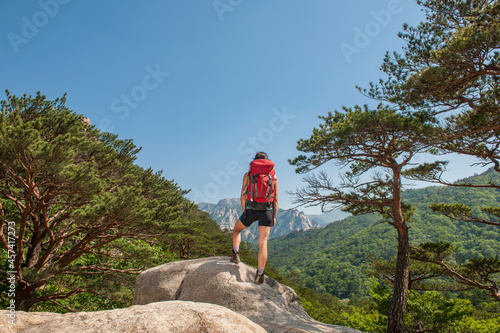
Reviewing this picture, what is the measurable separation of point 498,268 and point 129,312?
483 inches

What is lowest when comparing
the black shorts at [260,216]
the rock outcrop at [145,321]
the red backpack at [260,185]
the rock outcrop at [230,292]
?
the rock outcrop at [230,292]

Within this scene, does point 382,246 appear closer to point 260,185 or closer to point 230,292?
point 230,292

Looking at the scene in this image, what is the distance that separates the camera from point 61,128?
9312mm

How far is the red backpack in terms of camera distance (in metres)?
4.25

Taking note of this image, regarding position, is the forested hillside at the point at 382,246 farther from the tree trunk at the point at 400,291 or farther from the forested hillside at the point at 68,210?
the forested hillside at the point at 68,210

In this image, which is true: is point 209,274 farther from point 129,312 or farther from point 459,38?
point 459,38

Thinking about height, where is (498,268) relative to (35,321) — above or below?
below

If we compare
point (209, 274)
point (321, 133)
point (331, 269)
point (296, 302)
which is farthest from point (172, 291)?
point (331, 269)

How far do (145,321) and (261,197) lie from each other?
239cm

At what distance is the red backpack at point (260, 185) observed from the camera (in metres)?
4.25

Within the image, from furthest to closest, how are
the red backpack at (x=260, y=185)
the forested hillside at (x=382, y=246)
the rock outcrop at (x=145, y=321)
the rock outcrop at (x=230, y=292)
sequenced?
1. the forested hillside at (x=382, y=246)
2. the red backpack at (x=260, y=185)
3. the rock outcrop at (x=230, y=292)
4. the rock outcrop at (x=145, y=321)

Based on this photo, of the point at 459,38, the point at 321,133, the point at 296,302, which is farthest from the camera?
the point at 321,133

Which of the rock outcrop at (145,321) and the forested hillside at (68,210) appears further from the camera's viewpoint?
the forested hillside at (68,210)

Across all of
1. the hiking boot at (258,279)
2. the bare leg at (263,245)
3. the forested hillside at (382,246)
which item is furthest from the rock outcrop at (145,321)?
the forested hillside at (382,246)
